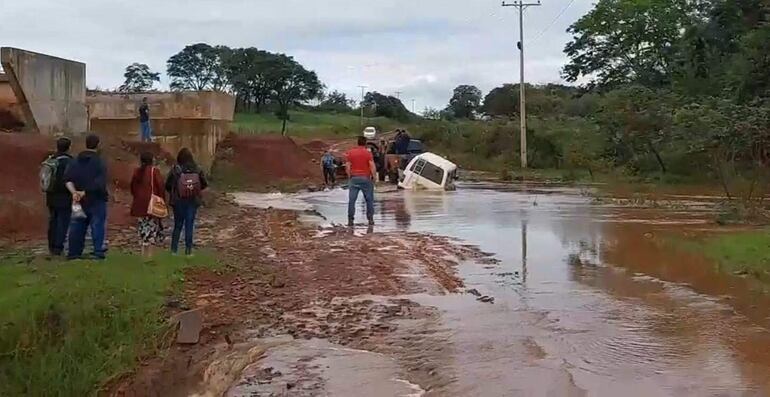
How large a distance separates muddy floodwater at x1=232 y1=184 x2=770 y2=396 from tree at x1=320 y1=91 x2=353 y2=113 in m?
86.2

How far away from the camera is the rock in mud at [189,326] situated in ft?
27.6

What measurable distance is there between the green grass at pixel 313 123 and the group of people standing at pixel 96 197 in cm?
5583

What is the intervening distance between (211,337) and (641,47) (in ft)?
183

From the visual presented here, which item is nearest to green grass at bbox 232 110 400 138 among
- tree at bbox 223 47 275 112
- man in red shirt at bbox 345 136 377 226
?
tree at bbox 223 47 275 112

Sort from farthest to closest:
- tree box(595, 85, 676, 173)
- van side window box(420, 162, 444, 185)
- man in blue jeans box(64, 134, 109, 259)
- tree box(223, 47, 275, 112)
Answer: tree box(223, 47, 275, 112) < tree box(595, 85, 676, 173) < van side window box(420, 162, 444, 185) < man in blue jeans box(64, 134, 109, 259)

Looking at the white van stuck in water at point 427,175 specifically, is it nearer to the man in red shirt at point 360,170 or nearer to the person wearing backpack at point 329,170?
the person wearing backpack at point 329,170

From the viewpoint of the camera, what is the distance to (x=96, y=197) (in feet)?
37.9

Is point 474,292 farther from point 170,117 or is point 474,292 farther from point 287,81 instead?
point 287,81

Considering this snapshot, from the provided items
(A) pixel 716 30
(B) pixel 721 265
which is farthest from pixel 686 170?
(B) pixel 721 265

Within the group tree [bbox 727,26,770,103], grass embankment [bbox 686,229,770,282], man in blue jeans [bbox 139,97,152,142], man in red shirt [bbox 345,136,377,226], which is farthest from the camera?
tree [bbox 727,26,770,103]

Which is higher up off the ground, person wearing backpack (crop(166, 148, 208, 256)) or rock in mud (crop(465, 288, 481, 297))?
person wearing backpack (crop(166, 148, 208, 256))

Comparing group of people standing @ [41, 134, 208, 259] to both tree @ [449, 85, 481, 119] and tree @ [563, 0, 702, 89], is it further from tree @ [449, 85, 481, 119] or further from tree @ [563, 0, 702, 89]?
tree @ [449, 85, 481, 119]

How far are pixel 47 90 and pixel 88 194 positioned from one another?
549 inches

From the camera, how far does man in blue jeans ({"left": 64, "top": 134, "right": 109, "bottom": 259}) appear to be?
11.4 m
